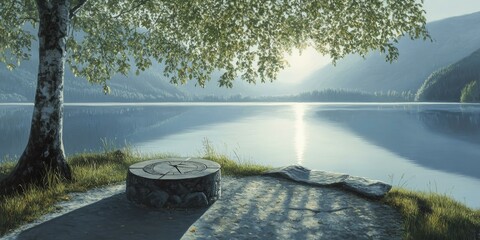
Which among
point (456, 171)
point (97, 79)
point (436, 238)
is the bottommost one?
point (456, 171)

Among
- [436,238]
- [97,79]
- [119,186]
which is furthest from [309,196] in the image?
[97,79]

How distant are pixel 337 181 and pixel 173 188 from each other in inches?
233

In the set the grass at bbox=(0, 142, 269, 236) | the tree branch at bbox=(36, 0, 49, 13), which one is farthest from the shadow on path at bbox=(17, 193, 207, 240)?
the tree branch at bbox=(36, 0, 49, 13)

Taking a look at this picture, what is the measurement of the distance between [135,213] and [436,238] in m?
7.36

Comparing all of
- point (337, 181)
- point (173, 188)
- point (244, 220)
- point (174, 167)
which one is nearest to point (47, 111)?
point (174, 167)

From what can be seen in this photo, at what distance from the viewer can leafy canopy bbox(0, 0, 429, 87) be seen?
42.7 ft

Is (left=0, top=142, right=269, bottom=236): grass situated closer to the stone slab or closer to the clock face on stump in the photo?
the stone slab

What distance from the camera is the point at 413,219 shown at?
10.2 m

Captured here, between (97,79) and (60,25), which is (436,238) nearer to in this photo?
(60,25)

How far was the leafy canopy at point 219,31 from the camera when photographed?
13.0 metres

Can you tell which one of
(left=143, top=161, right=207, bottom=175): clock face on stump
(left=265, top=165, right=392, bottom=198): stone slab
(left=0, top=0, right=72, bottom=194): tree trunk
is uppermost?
(left=0, top=0, right=72, bottom=194): tree trunk

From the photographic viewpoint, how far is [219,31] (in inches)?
503

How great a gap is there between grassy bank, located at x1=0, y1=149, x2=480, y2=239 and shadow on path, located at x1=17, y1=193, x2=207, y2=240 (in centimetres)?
89

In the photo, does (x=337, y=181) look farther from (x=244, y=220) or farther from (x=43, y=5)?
(x=43, y=5)
